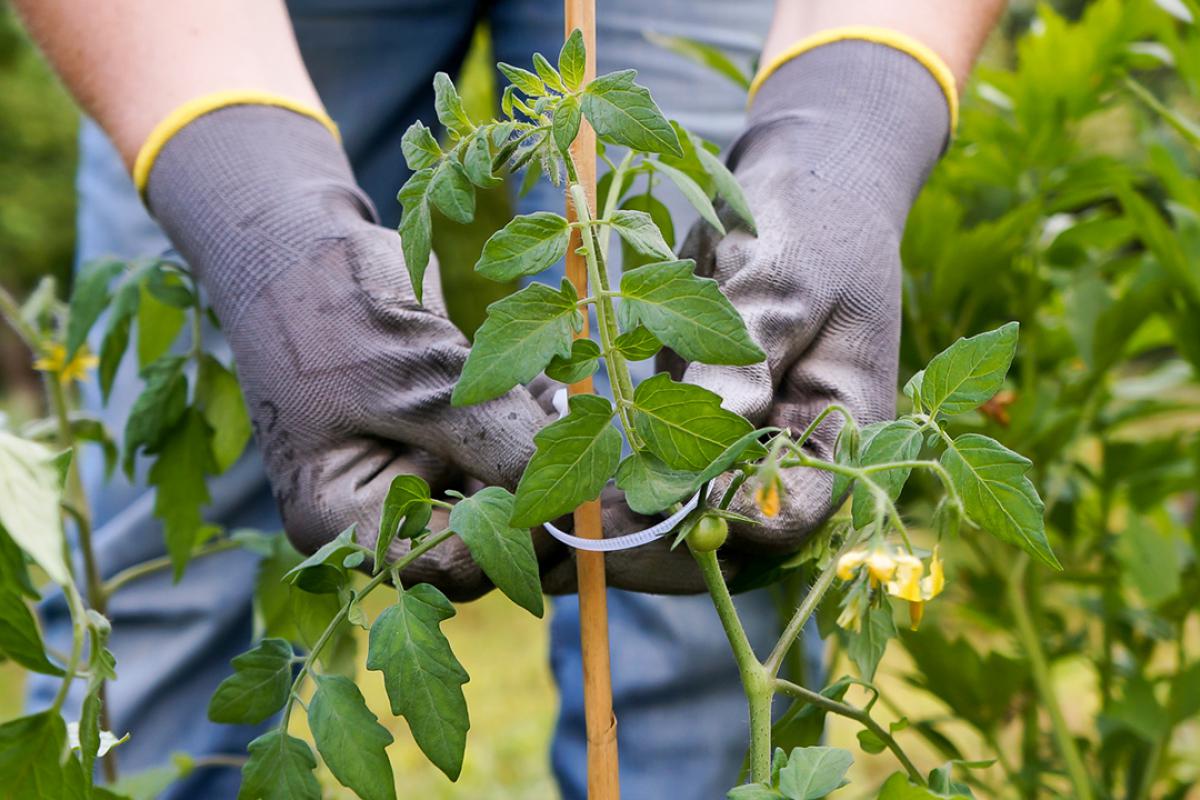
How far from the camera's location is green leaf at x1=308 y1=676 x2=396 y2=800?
56 cm

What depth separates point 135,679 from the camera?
1207mm

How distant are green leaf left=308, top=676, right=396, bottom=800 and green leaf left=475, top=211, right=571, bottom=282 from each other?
219mm

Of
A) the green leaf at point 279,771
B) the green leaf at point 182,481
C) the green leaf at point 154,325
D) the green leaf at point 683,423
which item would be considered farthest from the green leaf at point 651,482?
the green leaf at point 154,325

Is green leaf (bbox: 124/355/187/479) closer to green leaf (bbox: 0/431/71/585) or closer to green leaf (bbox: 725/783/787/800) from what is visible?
green leaf (bbox: 0/431/71/585)

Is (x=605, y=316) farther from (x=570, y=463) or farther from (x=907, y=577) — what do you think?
(x=907, y=577)

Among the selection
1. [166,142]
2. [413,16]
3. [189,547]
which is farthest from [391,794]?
[413,16]

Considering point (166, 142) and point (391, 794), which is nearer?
point (391, 794)

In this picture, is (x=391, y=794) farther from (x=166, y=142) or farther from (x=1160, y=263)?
(x=1160, y=263)

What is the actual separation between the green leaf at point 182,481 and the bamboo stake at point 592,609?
40 centimetres

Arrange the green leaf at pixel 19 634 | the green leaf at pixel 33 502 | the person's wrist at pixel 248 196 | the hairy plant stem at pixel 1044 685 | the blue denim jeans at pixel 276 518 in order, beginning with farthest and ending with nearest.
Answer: the blue denim jeans at pixel 276 518 < the hairy plant stem at pixel 1044 685 < the person's wrist at pixel 248 196 < the green leaf at pixel 19 634 < the green leaf at pixel 33 502

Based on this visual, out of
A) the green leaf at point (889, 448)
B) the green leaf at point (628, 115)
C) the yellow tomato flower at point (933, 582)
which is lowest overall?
the yellow tomato flower at point (933, 582)

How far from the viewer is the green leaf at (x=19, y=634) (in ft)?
1.67

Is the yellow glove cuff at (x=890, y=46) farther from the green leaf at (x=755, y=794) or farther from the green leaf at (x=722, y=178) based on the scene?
the green leaf at (x=755, y=794)

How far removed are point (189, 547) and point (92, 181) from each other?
0.58 metres
